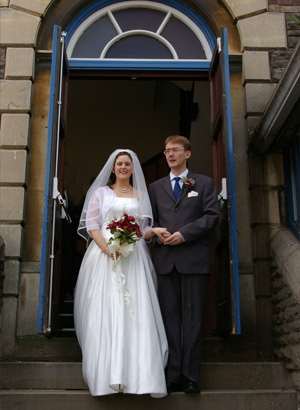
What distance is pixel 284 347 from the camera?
4879 millimetres

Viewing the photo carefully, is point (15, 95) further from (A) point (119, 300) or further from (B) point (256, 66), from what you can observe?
(A) point (119, 300)

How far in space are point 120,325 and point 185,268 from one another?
700mm

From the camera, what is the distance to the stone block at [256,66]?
6.13m

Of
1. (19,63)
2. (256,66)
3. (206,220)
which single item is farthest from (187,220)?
(19,63)

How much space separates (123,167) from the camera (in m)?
4.95

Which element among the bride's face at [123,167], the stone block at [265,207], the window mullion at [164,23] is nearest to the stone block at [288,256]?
the stone block at [265,207]

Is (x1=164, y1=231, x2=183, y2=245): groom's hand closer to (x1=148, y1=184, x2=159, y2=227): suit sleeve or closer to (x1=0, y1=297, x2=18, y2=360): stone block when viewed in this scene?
(x1=148, y1=184, x2=159, y2=227): suit sleeve

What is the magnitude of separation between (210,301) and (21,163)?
3.70 m

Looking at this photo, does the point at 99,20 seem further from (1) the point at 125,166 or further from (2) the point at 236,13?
(1) the point at 125,166

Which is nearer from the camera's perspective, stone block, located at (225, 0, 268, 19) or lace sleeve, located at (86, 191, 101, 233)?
lace sleeve, located at (86, 191, 101, 233)

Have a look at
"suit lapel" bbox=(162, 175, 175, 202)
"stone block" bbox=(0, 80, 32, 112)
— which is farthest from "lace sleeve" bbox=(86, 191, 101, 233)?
"stone block" bbox=(0, 80, 32, 112)

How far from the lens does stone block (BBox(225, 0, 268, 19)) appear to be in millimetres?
6383

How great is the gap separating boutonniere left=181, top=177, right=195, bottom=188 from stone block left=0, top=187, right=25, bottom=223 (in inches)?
72.1

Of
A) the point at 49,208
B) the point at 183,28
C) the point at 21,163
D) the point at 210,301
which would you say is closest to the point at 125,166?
the point at 49,208
